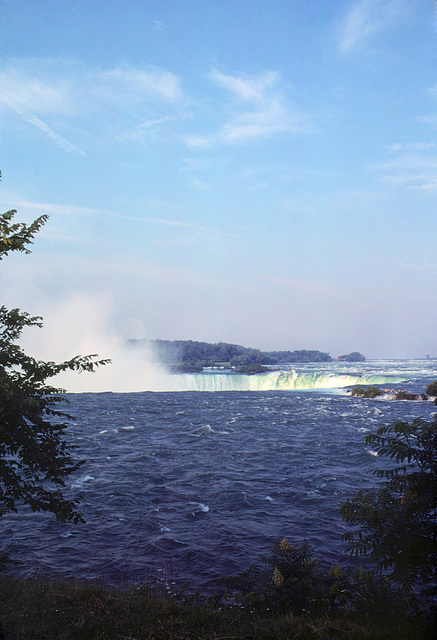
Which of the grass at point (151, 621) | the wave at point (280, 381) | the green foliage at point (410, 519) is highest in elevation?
the green foliage at point (410, 519)

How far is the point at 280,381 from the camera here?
7788 centimetres

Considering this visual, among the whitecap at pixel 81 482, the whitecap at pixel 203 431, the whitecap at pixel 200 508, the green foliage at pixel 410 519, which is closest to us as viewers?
the green foliage at pixel 410 519

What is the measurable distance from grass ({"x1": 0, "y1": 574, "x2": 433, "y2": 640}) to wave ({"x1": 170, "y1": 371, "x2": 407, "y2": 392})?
224 feet

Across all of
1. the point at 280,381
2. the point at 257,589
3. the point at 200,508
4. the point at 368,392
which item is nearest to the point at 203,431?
the point at 200,508

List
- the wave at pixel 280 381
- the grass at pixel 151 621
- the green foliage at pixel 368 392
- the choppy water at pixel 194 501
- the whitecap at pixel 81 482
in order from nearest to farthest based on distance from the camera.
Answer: the grass at pixel 151 621 < the choppy water at pixel 194 501 < the whitecap at pixel 81 482 < the green foliage at pixel 368 392 < the wave at pixel 280 381

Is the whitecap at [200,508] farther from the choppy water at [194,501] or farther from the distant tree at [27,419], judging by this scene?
the distant tree at [27,419]

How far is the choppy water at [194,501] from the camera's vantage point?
10.3m

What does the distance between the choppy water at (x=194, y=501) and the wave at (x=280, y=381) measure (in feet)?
144

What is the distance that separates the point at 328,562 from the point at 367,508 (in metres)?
4.86

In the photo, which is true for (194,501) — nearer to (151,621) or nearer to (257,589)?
(257,589)

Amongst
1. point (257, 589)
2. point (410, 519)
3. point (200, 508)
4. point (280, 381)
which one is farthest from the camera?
point (280, 381)

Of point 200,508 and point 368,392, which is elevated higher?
point 200,508

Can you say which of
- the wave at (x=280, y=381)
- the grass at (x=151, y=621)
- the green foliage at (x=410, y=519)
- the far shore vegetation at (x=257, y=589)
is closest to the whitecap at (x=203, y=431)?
the far shore vegetation at (x=257, y=589)

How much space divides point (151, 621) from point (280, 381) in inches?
2888
